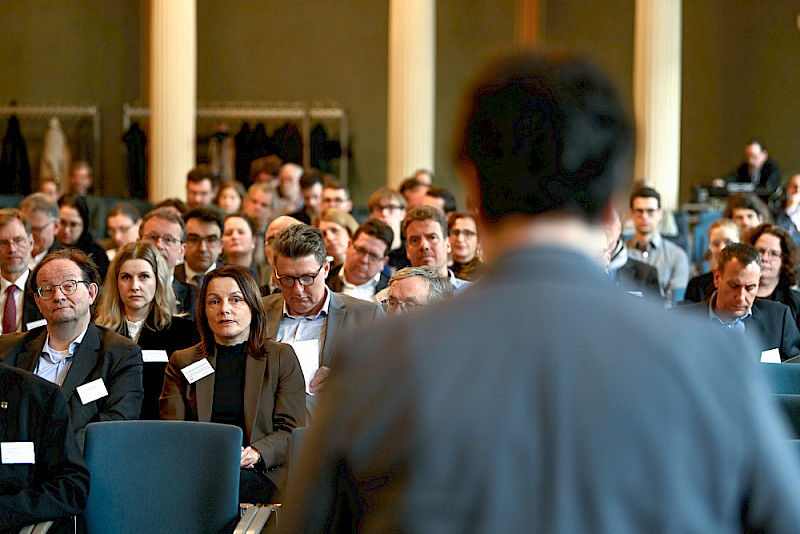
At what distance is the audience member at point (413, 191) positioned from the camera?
849 cm

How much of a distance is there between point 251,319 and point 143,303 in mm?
795

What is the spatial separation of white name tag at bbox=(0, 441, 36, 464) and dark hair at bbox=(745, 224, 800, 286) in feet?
13.1

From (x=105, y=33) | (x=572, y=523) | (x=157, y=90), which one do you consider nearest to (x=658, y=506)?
(x=572, y=523)

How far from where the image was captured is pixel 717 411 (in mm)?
836

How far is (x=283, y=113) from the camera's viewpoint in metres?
15.8

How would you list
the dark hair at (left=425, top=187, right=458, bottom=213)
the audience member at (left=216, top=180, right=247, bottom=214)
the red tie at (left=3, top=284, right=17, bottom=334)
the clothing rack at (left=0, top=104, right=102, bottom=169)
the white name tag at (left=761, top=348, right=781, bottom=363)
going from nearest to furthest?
the white name tag at (left=761, top=348, right=781, bottom=363) < the red tie at (left=3, top=284, right=17, bottom=334) < the dark hair at (left=425, top=187, right=458, bottom=213) < the audience member at (left=216, top=180, right=247, bottom=214) < the clothing rack at (left=0, top=104, right=102, bottom=169)

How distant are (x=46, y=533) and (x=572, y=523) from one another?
2843 mm

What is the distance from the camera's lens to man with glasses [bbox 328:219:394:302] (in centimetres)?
552

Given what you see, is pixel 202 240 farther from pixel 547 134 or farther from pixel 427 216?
pixel 547 134

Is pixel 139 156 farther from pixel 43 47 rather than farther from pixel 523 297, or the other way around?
pixel 523 297

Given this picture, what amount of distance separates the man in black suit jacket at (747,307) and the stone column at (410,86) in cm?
777

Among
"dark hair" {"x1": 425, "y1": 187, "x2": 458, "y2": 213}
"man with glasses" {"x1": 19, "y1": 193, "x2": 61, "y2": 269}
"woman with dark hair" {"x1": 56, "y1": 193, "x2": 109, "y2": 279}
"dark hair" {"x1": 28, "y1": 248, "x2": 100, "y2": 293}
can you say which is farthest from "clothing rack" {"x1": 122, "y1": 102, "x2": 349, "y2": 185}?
"dark hair" {"x1": 28, "y1": 248, "x2": 100, "y2": 293}

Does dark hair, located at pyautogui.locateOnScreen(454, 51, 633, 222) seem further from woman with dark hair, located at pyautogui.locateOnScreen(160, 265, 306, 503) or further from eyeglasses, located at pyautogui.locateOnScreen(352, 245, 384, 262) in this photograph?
eyeglasses, located at pyautogui.locateOnScreen(352, 245, 384, 262)

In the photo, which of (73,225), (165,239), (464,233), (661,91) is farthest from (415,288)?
(661,91)
